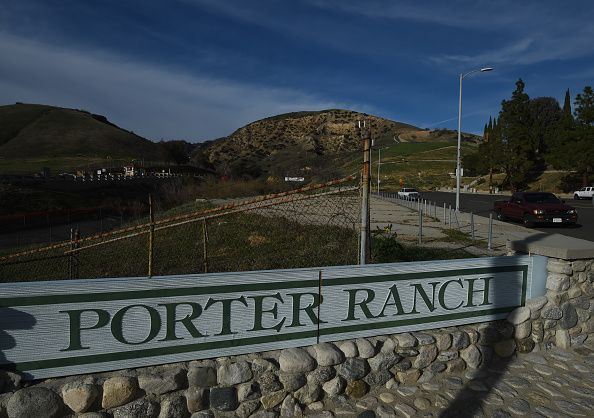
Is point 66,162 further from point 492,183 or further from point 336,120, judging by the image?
point 336,120

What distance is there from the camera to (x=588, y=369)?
4.19 meters

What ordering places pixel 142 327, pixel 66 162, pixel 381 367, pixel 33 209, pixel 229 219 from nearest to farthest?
pixel 142 327 → pixel 381 367 → pixel 229 219 → pixel 33 209 → pixel 66 162

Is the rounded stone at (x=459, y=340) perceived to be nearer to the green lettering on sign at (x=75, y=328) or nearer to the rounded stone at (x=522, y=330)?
the rounded stone at (x=522, y=330)

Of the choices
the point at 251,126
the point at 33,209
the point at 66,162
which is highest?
the point at 251,126

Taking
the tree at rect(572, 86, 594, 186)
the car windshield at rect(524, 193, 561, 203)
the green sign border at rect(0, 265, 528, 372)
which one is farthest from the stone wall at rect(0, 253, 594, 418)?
the tree at rect(572, 86, 594, 186)

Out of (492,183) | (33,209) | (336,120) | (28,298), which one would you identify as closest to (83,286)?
(28,298)

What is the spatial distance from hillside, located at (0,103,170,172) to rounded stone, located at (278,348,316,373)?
275 ft

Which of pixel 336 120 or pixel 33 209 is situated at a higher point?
pixel 336 120

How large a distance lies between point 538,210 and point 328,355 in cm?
1646

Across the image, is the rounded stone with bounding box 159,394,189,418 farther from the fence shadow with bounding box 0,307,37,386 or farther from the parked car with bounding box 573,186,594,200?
the parked car with bounding box 573,186,594,200

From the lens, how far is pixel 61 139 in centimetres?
10188

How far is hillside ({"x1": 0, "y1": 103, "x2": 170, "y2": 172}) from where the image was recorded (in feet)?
295

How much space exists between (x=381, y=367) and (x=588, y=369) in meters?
2.26

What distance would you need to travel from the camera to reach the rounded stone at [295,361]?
3.40 m
